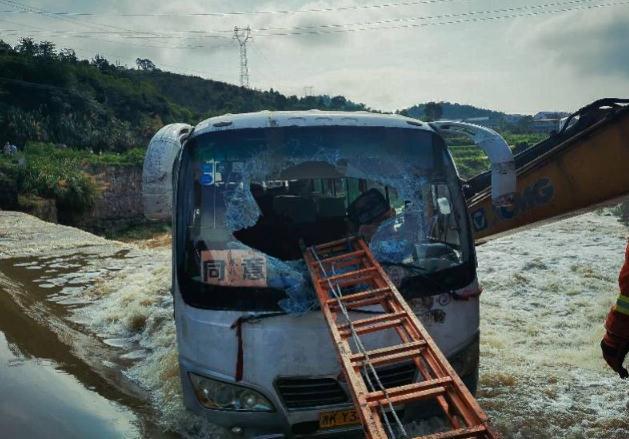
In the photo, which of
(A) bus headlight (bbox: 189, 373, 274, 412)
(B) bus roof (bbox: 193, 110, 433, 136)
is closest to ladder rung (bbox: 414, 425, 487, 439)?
(A) bus headlight (bbox: 189, 373, 274, 412)

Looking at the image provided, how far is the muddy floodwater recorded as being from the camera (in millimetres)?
4930

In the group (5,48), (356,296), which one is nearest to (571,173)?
(356,296)

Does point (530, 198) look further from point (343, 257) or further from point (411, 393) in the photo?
point (411, 393)

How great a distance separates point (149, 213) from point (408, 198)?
72.6 inches

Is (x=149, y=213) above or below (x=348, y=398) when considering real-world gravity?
above

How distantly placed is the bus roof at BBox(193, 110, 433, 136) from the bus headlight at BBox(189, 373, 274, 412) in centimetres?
172

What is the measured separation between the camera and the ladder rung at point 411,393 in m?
2.41

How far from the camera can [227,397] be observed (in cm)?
362

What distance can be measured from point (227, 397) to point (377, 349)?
1153 mm

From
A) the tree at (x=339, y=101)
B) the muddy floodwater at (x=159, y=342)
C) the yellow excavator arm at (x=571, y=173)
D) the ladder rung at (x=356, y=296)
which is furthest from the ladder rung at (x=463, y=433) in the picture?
the tree at (x=339, y=101)

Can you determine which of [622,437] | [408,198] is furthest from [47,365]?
[622,437]

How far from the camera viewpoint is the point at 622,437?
4781 mm

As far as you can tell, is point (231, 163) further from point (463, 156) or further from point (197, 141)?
point (463, 156)

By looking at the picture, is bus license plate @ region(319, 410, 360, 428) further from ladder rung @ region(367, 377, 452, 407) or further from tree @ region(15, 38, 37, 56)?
tree @ region(15, 38, 37, 56)
